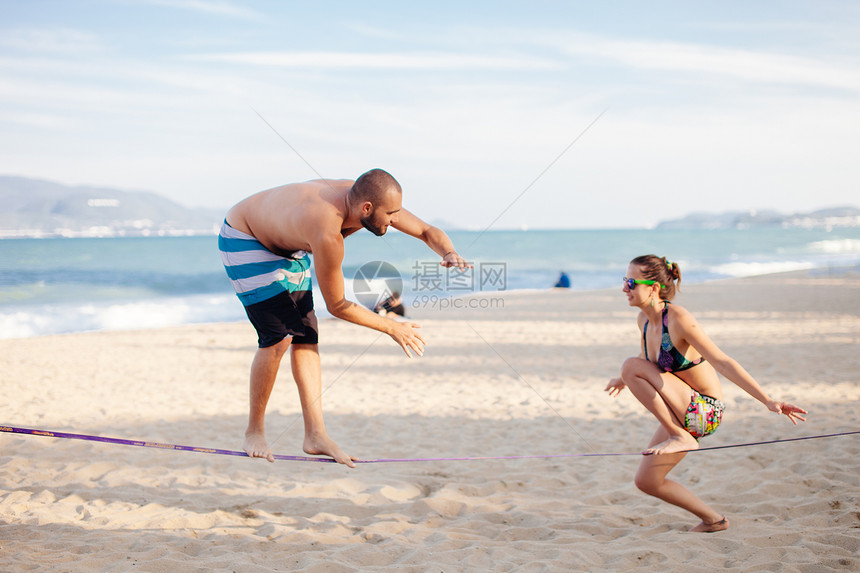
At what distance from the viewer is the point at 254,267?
10.8 feet

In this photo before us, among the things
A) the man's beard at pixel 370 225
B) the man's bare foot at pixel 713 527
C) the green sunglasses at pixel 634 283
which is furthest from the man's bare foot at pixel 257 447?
the man's bare foot at pixel 713 527

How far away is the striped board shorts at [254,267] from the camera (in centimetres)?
328

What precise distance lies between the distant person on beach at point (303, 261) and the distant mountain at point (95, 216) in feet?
210

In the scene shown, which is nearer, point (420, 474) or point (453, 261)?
point (453, 261)

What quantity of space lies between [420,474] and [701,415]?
211cm

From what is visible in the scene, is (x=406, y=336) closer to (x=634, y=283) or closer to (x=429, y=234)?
(x=429, y=234)

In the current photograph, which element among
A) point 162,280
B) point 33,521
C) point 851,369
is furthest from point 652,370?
point 162,280

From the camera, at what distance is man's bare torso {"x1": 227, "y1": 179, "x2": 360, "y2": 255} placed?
9.45ft

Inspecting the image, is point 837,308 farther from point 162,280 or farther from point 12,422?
point 162,280

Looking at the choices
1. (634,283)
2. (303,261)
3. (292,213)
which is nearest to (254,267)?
(303,261)

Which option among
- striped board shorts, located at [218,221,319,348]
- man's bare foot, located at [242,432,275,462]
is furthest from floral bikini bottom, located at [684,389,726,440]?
man's bare foot, located at [242,432,275,462]

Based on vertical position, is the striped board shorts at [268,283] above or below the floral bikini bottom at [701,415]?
above

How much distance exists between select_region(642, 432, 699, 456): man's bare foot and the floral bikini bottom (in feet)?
0.17

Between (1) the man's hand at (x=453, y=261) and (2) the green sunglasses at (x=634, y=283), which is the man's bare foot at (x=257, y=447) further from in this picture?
(2) the green sunglasses at (x=634, y=283)
